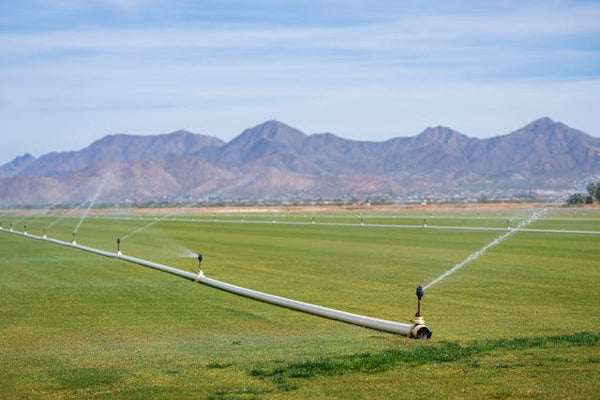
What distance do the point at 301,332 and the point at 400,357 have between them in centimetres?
346

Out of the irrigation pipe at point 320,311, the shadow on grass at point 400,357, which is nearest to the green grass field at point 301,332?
the shadow on grass at point 400,357

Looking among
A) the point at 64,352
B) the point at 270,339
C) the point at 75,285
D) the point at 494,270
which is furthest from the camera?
the point at 494,270

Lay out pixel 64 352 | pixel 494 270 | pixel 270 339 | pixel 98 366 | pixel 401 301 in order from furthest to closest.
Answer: pixel 494 270 → pixel 401 301 → pixel 270 339 → pixel 64 352 → pixel 98 366

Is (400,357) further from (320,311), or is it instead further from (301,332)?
(320,311)

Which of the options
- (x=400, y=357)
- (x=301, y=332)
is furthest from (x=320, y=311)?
(x=400, y=357)

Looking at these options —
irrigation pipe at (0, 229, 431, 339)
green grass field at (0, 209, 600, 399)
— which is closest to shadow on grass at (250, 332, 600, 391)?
green grass field at (0, 209, 600, 399)

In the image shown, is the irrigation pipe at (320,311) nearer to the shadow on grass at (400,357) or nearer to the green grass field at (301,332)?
the green grass field at (301,332)

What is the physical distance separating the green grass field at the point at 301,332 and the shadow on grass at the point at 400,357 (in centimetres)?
3

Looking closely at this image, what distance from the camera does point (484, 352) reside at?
39.1ft

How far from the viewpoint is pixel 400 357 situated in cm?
1161

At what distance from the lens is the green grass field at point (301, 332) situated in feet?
33.5

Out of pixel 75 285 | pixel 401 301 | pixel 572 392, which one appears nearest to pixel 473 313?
pixel 401 301

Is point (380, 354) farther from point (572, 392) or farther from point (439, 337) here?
point (572, 392)

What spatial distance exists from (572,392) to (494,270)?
1737cm
